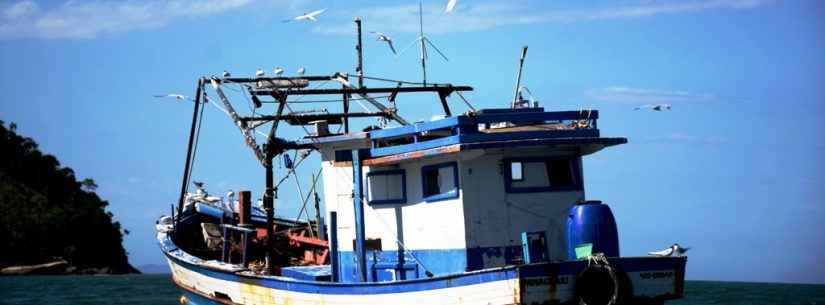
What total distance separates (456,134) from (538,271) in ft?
8.96

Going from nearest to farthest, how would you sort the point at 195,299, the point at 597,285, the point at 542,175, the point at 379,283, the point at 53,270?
1. the point at 597,285
2. the point at 379,283
3. the point at 542,175
4. the point at 195,299
5. the point at 53,270

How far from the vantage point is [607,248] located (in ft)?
61.5

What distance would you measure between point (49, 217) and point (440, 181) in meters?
76.0

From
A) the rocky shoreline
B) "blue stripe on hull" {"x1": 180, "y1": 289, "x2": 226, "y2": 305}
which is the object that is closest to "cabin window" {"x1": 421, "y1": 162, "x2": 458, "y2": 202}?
"blue stripe on hull" {"x1": 180, "y1": 289, "x2": 226, "y2": 305}

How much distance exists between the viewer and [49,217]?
91312 mm

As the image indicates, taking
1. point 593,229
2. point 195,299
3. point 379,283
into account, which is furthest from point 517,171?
point 195,299

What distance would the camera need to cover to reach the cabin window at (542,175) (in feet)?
65.6

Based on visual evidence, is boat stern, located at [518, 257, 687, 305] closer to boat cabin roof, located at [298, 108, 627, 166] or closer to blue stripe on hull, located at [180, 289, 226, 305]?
boat cabin roof, located at [298, 108, 627, 166]

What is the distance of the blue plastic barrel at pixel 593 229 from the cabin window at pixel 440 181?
1976 millimetres

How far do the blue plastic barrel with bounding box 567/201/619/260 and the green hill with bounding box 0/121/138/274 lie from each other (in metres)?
74.8

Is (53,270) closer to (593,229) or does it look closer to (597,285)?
(593,229)

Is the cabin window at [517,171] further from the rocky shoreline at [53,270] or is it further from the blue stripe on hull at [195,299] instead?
the rocky shoreline at [53,270]

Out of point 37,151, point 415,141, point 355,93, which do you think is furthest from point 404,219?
point 37,151

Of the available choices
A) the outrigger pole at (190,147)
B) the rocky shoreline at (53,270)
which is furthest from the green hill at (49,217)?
the outrigger pole at (190,147)
